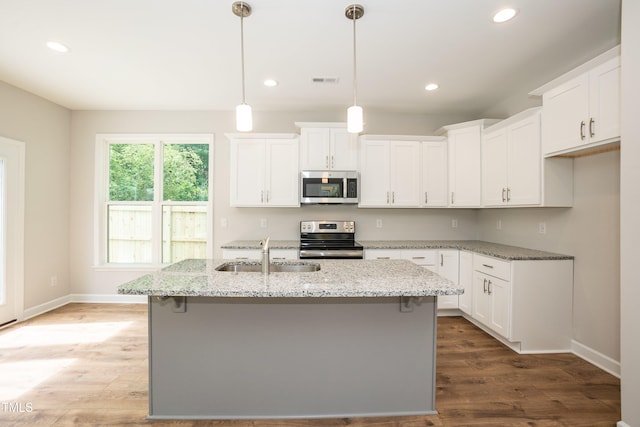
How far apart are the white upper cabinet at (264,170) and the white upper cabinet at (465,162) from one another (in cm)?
197

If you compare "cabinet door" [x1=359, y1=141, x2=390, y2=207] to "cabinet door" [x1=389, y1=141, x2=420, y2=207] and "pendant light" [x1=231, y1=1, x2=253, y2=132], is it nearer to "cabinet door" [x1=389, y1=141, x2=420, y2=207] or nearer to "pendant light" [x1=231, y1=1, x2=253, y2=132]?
"cabinet door" [x1=389, y1=141, x2=420, y2=207]

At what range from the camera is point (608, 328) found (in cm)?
245

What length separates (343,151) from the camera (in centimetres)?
379

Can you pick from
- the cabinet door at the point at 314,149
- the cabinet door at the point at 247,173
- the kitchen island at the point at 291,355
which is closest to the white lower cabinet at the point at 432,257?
the cabinet door at the point at 314,149

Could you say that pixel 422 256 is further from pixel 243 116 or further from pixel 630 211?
pixel 243 116

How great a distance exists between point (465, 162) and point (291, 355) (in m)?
3.08

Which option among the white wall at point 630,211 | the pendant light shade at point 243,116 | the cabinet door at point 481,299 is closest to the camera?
the white wall at point 630,211

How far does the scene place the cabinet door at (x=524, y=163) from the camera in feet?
9.05

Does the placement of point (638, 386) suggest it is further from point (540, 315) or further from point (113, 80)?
point (113, 80)

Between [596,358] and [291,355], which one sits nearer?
[291,355]

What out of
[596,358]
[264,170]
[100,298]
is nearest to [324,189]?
[264,170]

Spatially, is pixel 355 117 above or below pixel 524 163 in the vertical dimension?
above

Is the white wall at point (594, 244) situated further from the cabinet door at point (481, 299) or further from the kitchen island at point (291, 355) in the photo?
the kitchen island at point (291, 355)

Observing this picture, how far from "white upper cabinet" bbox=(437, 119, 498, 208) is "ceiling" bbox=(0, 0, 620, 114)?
0.38 meters
